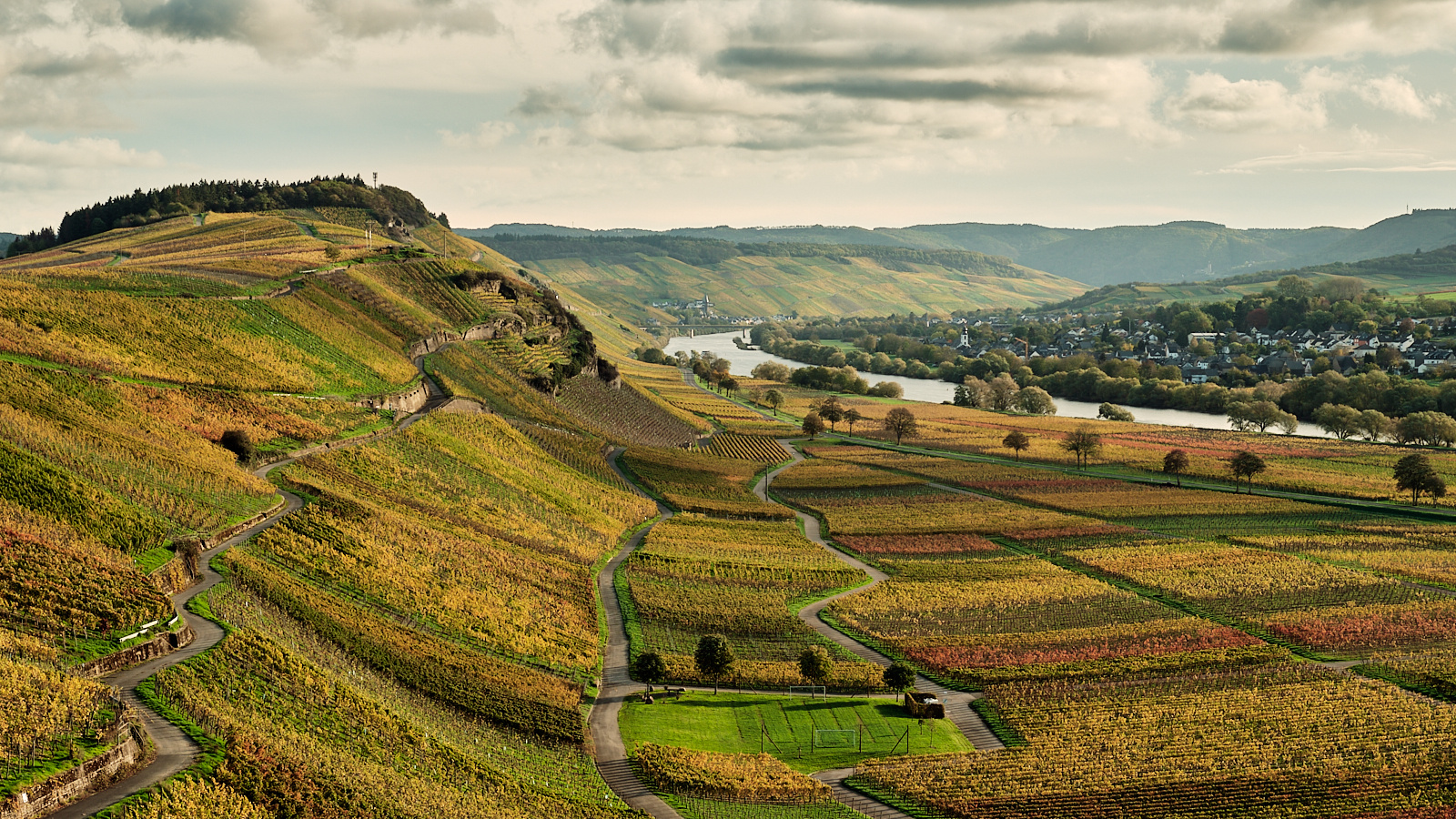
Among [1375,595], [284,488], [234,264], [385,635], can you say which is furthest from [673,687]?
[234,264]

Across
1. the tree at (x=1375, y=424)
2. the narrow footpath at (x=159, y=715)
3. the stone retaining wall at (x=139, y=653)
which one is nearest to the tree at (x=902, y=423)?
the tree at (x=1375, y=424)

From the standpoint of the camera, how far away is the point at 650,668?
44688mm

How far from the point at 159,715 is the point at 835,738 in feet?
77.2

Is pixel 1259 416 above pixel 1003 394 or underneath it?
underneath

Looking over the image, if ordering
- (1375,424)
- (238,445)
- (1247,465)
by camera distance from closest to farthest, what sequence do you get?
(238,445) → (1247,465) → (1375,424)

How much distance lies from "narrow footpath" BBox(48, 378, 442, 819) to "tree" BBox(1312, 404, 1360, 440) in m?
130

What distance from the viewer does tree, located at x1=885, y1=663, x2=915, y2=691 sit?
44688 mm

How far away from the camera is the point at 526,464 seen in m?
76.1

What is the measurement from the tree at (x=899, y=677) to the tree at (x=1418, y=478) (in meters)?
63.0

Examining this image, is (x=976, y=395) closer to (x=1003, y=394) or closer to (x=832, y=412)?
(x=1003, y=394)

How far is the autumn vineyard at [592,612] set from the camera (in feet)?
109

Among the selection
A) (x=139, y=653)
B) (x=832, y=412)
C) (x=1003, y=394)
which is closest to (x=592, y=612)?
(x=139, y=653)

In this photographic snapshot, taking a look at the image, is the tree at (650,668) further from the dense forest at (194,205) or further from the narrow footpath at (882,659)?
the dense forest at (194,205)

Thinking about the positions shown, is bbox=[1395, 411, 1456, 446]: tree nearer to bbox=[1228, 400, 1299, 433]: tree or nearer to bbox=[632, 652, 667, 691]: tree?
bbox=[1228, 400, 1299, 433]: tree
